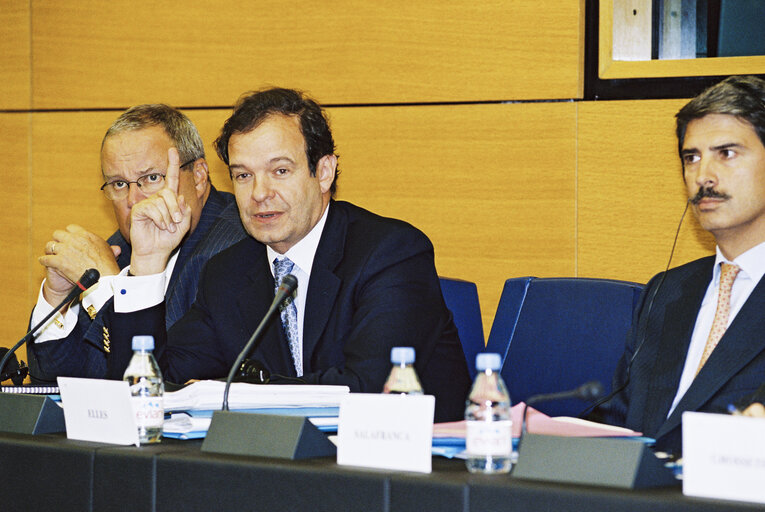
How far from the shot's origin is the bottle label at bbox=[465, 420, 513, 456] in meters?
1.23

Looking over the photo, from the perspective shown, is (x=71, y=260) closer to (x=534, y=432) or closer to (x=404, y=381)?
(x=404, y=381)

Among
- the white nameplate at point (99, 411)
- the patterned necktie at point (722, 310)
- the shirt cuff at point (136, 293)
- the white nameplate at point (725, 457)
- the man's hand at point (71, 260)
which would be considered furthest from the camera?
the man's hand at point (71, 260)

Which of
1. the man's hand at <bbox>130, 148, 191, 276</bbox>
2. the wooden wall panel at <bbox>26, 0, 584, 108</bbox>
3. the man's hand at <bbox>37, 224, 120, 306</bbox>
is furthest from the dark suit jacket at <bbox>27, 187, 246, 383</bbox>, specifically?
the wooden wall panel at <bbox>26, 0, 584, 108</bbox>

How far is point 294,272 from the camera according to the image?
2.38 m

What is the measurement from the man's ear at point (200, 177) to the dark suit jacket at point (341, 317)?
1.58 feet

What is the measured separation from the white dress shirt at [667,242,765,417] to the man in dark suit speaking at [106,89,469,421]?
1.81 ft

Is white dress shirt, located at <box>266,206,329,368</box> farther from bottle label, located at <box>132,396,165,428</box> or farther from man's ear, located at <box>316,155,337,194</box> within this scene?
bottle label, located at <box>132,396,165,428</box>

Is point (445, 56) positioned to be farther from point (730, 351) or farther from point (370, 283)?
point (730, 351)

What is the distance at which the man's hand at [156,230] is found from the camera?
228 cm

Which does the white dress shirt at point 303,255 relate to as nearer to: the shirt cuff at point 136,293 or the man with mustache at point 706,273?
the shirt cuff at point 136,293

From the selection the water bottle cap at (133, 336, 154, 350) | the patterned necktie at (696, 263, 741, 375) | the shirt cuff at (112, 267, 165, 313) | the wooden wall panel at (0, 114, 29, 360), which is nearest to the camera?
the water bottle cap at (133, 336, 154, 350)

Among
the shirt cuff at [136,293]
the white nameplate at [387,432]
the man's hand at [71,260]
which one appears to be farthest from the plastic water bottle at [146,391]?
the man's hand at [71,260]

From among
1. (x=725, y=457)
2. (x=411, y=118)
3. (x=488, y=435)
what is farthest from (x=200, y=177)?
(x=725, y=457)

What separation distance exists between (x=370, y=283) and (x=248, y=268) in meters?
0.41
